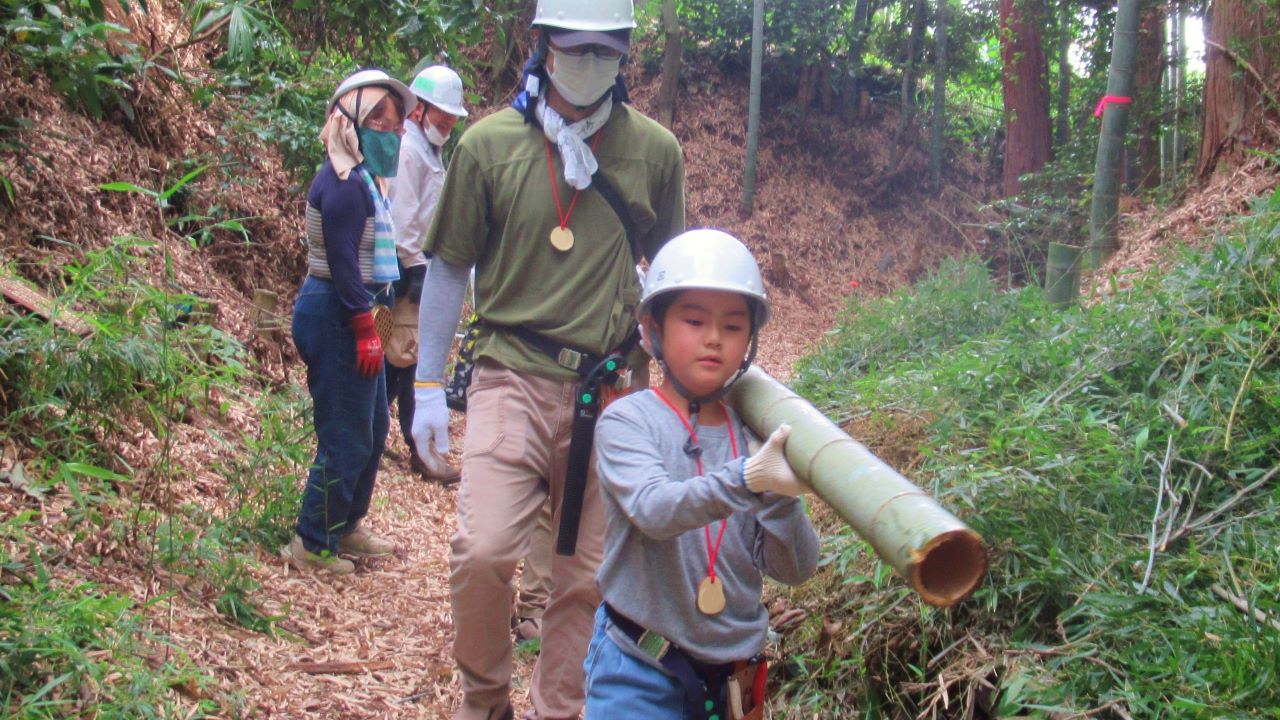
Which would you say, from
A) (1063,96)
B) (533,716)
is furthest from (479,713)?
(1063,96)

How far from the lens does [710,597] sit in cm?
254

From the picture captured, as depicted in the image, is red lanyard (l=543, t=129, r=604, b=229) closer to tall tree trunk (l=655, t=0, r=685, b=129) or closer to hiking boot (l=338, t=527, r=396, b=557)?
hiking boot (l=338, t=527, r=396, b=557)

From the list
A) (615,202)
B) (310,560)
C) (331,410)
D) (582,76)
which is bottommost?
(310,560)

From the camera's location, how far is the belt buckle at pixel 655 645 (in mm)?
2545

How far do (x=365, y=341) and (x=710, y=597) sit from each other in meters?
2.86

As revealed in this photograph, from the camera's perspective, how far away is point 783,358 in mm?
12633

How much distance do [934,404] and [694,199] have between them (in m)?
12.2

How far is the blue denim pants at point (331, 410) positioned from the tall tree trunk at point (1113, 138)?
14.1 feet

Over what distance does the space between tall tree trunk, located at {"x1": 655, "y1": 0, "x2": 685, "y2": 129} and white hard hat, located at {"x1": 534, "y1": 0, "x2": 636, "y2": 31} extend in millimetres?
13069

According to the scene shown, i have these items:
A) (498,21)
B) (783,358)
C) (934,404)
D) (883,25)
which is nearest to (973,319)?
(934,404)

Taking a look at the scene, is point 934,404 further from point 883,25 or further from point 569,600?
point 883,25

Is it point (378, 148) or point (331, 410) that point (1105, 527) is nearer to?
point (331, 410)

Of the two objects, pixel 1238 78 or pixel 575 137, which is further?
pixel 1238 78

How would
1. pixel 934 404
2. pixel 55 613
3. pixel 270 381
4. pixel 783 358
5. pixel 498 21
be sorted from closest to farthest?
1. pixel 55 613
2. pixel 934 404
3. pixel 270 381
4. pixel 498 21
5. pixel 783 358
